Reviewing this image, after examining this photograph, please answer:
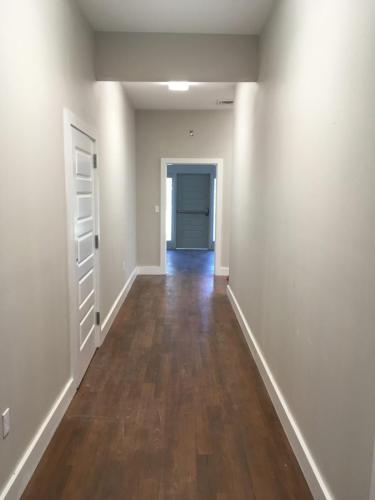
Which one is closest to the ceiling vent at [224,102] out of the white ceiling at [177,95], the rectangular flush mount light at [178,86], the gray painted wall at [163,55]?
the white ceiling at [177,95]

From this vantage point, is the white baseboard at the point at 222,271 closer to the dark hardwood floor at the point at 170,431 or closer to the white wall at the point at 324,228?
the dark hardwood floor at the point at 170,431

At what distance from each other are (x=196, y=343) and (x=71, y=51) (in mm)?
2603

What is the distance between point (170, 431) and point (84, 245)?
1.47 m

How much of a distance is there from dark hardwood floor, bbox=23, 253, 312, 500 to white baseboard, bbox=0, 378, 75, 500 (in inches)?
1.7

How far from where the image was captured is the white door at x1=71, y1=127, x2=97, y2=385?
8.98 ft

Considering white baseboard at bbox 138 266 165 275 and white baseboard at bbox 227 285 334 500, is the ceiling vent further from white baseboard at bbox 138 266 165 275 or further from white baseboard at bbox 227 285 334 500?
white baseboard at bbox 227 285 334 500

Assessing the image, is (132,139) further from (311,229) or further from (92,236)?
(311,229)

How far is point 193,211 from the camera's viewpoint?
9.29m

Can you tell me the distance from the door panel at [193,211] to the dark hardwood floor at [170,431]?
220 inches

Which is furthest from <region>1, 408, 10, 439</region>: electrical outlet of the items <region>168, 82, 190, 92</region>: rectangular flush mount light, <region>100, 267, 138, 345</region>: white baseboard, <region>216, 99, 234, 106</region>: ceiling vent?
<region>216, 99, 234, 106</region>: ceiling vent

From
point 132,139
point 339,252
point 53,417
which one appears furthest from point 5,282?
point 132,139

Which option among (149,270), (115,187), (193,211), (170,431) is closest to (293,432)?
(170,431)

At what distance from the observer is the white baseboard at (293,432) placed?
5.61ft

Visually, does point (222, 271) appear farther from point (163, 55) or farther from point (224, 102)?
point (163, 55)
